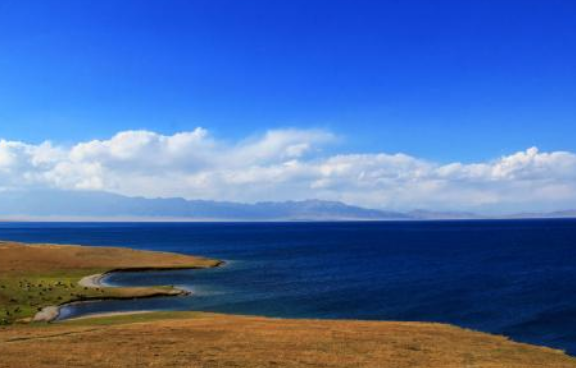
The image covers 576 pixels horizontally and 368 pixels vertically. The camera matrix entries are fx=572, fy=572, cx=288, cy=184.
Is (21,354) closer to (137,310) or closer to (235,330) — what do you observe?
(235,330)

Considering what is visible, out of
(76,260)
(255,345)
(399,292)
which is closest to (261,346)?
(255,345)

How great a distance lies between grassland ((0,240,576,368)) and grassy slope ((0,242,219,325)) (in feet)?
56.6

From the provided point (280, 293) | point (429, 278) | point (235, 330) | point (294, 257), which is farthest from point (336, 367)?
point (294, 257)

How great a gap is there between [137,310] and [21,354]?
38424mm

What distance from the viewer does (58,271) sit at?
391ft

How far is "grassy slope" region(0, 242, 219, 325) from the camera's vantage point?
79.0m

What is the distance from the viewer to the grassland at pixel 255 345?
4000 cm

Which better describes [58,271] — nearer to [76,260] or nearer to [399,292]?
[76,260]

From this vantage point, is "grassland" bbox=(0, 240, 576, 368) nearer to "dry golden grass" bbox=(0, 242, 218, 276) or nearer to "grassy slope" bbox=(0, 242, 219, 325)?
"grassy slope" bbox=(0, 242, 219, 325)

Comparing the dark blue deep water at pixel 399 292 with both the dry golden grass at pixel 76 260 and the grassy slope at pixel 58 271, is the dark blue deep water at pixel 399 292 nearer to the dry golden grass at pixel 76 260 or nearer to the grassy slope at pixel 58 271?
the grassy slope at pixel 58 271

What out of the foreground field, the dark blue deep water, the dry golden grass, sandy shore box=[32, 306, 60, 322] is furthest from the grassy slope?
the foreground field

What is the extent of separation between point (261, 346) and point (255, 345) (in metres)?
0.61

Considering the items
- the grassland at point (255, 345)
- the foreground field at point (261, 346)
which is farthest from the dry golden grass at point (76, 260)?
the foreground field at point (261, 346)

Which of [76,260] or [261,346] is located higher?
[261,346]
